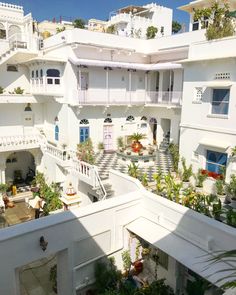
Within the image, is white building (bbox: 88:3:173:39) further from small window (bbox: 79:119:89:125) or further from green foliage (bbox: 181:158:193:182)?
green foliage (bbox: 181:158:193:182)

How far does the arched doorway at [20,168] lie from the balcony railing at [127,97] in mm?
7967

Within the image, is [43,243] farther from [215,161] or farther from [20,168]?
[20,168]

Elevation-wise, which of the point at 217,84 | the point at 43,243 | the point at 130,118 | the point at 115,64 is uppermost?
the point at 115,64

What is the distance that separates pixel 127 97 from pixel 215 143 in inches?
394

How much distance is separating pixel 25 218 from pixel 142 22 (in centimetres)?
2396

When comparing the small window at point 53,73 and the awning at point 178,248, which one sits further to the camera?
the small window at point 53,73

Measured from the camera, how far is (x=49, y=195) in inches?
683

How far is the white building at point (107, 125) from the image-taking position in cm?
852

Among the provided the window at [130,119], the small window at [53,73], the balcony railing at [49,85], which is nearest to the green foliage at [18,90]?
the balcony railing at [49,85]

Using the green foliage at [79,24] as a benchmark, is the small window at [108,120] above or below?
below

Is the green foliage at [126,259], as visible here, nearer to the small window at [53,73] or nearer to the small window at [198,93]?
the small window at [198,93]

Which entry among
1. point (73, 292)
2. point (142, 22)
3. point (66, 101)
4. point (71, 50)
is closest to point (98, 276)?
point (73, 292)

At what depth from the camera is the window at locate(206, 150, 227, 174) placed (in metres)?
13.3

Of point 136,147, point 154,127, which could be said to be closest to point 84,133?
point 136,147
